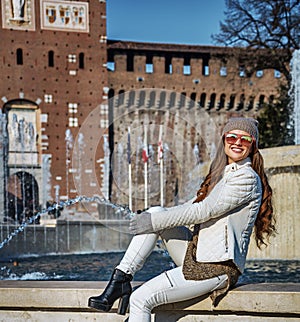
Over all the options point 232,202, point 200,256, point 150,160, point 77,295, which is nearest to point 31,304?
point 77,295

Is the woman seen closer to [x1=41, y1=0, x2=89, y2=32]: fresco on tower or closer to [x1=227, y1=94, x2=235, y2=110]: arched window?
[x1=41, y1=0, x2=89, y2=32]: fresco on tower

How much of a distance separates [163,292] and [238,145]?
2.01ft

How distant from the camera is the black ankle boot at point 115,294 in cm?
215

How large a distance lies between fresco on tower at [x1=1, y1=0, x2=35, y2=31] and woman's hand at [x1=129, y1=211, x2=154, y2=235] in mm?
18067

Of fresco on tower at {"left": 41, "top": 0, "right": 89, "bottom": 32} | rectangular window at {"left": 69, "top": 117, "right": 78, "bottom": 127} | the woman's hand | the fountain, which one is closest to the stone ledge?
the woman's hand

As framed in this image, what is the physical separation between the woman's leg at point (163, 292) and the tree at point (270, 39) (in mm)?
14584

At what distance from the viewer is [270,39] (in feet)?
56.0

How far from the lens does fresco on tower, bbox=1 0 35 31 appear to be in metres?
19.1

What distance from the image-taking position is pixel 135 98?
21156mm

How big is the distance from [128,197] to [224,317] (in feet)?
61.1

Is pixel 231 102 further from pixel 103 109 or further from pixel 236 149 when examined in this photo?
pixel 236 149

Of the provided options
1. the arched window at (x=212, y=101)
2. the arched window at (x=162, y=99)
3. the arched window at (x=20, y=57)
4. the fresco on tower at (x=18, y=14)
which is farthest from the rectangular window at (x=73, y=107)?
the arched window at (x=212, y=101)

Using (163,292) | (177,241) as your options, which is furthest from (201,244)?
(163,292)

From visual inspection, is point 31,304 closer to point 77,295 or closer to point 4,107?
point 77,295
